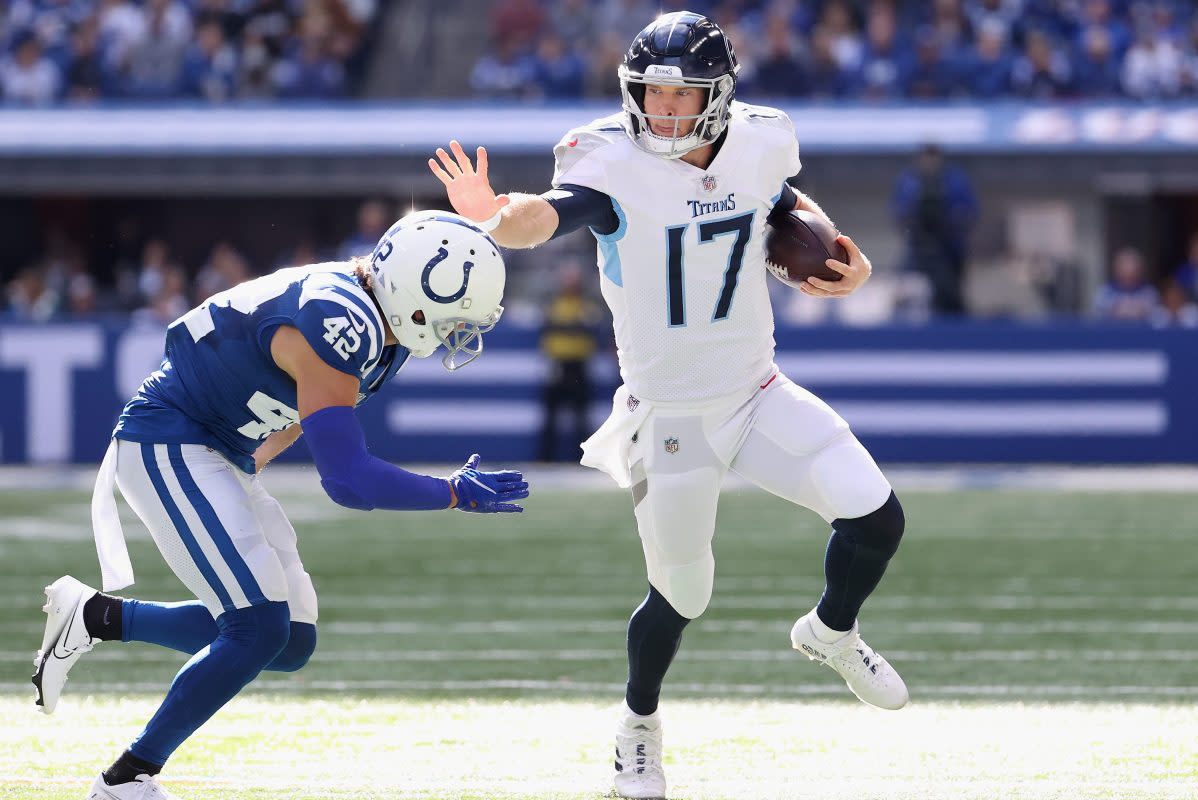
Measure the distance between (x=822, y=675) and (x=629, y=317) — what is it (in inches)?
77.9

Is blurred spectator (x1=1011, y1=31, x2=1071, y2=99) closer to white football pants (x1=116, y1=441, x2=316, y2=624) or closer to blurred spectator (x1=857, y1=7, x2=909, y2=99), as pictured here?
blurred spectator (x1=857, y1=7, x2=909, y2=99)

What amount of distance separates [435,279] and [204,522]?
0.74m

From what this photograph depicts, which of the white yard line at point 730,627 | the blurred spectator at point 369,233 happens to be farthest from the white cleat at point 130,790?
the blurred spectator at point 369,233

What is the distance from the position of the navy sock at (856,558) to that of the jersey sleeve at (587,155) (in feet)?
3.40

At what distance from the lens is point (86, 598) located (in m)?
4.48

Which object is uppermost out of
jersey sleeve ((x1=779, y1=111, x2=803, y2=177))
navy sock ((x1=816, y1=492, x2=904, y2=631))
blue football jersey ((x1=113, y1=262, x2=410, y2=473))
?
jersey sleeve ((x1=779, y1=111, x2=803, y2=177))

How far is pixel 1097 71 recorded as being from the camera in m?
14.6

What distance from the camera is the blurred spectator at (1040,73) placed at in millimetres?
14500

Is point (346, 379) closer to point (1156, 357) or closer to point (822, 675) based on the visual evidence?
point (822, 675)

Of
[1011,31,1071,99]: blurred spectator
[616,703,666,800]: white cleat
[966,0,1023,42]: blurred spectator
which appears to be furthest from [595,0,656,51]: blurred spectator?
[616,703,666,800]: white cleat

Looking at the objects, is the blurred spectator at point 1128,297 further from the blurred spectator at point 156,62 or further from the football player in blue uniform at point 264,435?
the football player in blue uniform at point 264,435

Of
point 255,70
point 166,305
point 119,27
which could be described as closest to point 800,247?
point 166,305

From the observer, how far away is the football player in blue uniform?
13.0 ft

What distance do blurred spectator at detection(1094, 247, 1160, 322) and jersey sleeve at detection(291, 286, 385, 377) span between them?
9.74 metres
